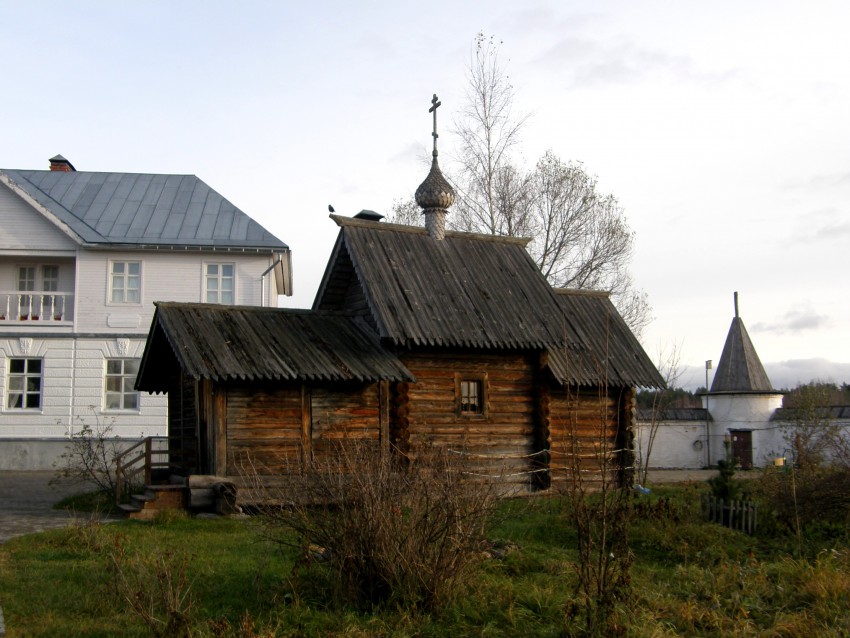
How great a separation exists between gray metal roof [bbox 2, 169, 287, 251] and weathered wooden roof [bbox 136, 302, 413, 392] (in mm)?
9639

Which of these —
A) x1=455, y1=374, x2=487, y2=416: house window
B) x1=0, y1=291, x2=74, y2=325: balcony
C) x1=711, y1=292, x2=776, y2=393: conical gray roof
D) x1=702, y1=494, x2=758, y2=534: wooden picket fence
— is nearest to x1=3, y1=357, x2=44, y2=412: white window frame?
x1=0, y1=291, x2=74, y2=325: balcony

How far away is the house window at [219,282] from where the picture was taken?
25906 millimetres

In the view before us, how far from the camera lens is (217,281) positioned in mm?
26016

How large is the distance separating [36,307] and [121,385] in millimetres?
3711

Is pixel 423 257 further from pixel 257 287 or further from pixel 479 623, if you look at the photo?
pixel 479 623

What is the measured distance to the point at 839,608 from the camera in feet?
24.6

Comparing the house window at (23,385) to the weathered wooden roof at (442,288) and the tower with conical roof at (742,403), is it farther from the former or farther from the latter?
the tower with conical roof at (742,403)

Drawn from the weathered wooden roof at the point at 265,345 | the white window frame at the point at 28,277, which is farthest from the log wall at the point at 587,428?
the white window frame at the point at 28,277

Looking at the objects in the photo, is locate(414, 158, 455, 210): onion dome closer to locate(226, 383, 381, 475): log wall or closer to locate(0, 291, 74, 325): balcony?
locate(226, 383, 381, 475): log wall

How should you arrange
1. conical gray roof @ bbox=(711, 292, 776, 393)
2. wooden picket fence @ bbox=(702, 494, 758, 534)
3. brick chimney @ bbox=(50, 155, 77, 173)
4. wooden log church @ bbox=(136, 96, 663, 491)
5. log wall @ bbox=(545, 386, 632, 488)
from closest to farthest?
1. wooden picket fence @ bbox=(702, 494, 758, 534)
2. wooden log church @ bbox=(136, 96, 663, 491)
3. log wall @ bbox=(545, 386, 632, 488)
4. brick chimney @ bbox=(50, 155, 77, 173)
5. conical gray roof @ bbox=(711, 292, 776, 393)

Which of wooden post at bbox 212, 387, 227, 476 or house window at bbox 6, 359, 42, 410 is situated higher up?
house window at bbox 6, 359, 42, 410

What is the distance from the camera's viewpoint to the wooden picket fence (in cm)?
1165

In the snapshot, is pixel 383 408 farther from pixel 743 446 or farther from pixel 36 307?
pixel 743 446

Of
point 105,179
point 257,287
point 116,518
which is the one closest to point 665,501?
point 116,518
